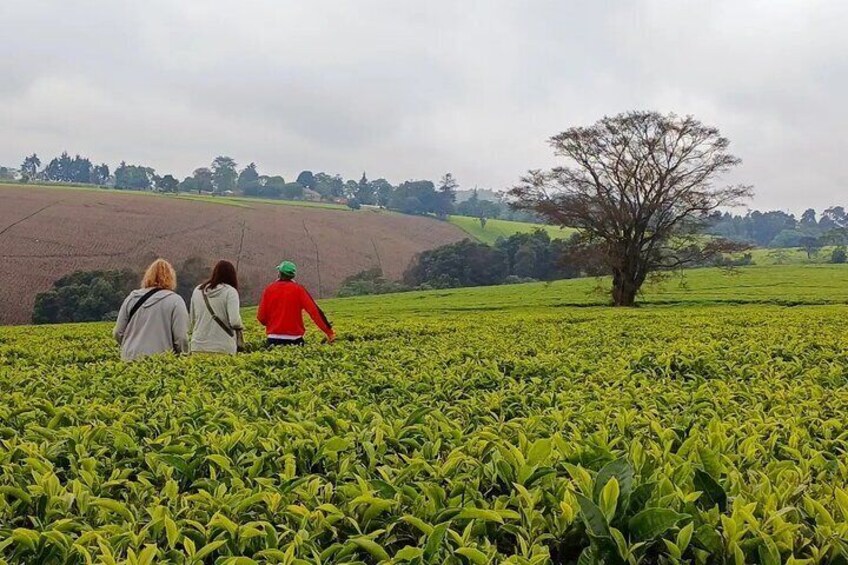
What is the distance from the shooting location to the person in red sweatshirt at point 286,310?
28.2 feet

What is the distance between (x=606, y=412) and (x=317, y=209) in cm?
10136

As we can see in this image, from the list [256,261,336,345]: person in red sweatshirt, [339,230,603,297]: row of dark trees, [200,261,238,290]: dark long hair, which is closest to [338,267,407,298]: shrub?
[339,230,603,297]: row of dark trees

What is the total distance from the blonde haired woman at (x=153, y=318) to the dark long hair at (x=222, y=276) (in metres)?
0.52

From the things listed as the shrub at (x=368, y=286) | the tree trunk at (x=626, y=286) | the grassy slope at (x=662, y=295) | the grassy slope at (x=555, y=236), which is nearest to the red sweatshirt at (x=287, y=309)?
the grassy slope at (x=662, y=295)

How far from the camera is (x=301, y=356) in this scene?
683 cm

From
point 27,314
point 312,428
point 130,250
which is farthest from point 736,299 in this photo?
point 130,250

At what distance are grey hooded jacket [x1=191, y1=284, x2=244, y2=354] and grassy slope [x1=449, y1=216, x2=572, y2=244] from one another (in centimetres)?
8969

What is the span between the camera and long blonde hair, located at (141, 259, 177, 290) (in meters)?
7.51

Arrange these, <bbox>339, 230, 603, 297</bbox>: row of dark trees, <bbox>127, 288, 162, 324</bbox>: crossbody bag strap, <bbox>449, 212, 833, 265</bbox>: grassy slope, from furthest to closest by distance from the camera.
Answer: <bbox>449, 212, 833, 265</bbox>: grassy slope
<bbox>339, 230, 603, 297</bbox>: row of dark trees
<bbox>127, 288, 162, 324</bbox>: crossbody bag strap

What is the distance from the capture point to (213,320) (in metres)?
8.05

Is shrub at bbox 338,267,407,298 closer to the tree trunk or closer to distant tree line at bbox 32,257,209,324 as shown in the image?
distant tree line at bbox 32,257,209,324

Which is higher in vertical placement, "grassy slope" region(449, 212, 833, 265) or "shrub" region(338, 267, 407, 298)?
"grassy slope" region(449, 212, 833, 265)

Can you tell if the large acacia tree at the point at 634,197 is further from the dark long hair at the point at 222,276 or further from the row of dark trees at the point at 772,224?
the row of dark trees at the point at 772,224

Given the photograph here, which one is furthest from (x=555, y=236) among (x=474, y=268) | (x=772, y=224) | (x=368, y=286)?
(x=772, y=224)
